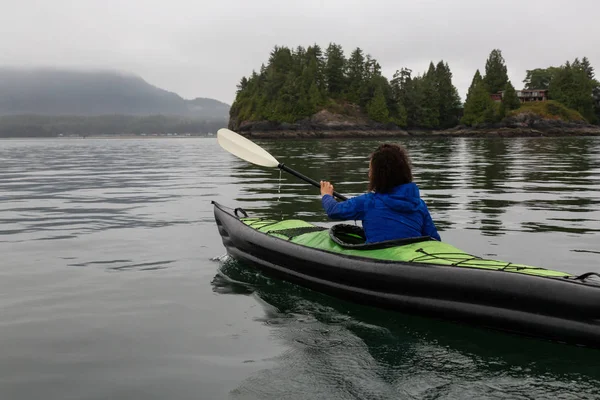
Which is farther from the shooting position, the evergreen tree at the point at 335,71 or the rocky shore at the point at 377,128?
the evergreen tree at the point at 335,71

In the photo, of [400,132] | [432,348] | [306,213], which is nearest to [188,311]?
[432,348]

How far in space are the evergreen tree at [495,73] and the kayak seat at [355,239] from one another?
5047 inches

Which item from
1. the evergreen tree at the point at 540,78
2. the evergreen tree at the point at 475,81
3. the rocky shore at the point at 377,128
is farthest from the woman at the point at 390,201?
the evergreen tree at the point at 540,78

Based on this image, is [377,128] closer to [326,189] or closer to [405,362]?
[326,189]

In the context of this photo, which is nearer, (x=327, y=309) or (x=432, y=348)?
(x=432, y=348)

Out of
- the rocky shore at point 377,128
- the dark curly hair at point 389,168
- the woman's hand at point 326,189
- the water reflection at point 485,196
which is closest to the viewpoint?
the dark curly hair at point 389,168

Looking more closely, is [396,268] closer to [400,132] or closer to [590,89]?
[400,132]

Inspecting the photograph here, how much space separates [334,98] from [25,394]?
125663mm

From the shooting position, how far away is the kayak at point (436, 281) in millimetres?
4473

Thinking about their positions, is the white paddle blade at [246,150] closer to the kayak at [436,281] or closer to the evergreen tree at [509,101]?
the kayak at [436,281]

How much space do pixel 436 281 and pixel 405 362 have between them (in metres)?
0.98

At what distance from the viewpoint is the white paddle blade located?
9883mm

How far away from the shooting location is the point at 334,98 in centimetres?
12688

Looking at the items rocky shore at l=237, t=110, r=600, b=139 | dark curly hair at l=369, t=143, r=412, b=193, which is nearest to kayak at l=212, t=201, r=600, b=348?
dark curly hair at l=369, t=143, r=412, b=193
